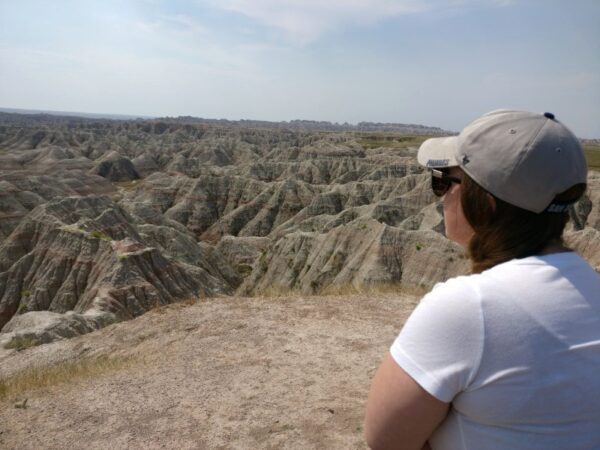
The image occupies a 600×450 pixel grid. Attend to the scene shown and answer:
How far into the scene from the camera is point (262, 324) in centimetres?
922

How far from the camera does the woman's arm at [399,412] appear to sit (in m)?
1.93

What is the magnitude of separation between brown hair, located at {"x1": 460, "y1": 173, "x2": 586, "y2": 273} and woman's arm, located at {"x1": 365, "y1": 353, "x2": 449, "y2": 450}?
670mm

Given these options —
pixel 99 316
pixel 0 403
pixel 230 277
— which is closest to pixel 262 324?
pixel 0 403

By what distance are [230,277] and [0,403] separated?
115 ft

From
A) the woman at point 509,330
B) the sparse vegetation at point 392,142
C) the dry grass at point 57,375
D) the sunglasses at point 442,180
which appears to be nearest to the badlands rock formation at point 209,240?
the sunglasses at point 442,180

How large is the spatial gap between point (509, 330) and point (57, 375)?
26.5ft

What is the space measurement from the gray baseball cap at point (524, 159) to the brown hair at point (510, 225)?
0.17 feet

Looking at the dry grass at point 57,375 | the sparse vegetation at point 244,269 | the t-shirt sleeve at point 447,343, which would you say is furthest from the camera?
the sparse vegetation at point 244,269

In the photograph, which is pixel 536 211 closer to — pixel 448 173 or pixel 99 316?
pixel 448 173

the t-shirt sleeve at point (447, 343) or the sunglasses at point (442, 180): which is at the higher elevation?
the sunglasses at point (442, 180)

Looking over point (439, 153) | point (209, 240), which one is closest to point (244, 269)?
point (209, 240)

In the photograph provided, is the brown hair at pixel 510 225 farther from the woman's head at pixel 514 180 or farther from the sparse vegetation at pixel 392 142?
the sparse vegetation at pixel 392 142

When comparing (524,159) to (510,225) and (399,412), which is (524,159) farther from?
(399,412)

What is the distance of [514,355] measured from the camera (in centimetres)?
184
